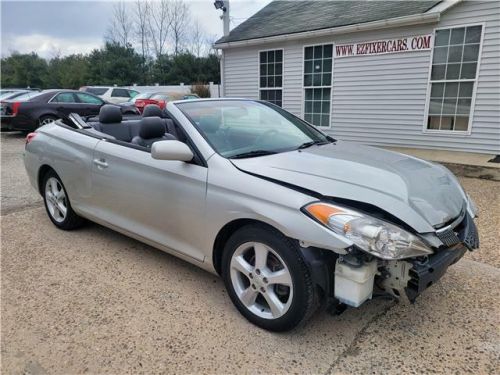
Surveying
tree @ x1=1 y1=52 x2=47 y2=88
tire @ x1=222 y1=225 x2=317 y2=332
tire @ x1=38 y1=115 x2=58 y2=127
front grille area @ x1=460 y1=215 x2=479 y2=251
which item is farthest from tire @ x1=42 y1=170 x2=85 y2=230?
tree @ x1=1 y1=52 x2=47 y2=88

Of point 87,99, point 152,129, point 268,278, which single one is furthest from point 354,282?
point 87,99

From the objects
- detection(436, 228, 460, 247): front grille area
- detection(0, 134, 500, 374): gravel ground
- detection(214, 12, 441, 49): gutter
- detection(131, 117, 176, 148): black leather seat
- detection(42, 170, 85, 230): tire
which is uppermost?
detection(214, 12, 441, 49): gutter

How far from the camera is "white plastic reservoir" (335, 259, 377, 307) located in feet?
6.80

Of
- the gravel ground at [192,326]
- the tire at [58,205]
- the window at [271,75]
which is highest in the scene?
the window at [271,75]

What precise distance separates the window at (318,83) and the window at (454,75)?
2582 millimetres

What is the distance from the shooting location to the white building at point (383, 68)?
7461 millimetres

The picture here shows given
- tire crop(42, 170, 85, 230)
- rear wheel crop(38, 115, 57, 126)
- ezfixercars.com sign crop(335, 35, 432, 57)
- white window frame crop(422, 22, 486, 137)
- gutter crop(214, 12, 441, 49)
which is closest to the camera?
tire crop(42, 170, 85, 230)

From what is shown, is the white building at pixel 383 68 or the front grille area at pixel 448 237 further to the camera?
the white building at pixel 383 68

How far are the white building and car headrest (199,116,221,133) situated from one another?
6.51 metres

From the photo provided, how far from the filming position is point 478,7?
7.21m

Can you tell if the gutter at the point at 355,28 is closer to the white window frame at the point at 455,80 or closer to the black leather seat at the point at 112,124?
the white window frame at the point at 455,80

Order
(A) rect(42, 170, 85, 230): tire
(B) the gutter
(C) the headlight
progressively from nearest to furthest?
(C) the headlight
(A) rect(42, 170, 85, 230): tire
(B) the gutter

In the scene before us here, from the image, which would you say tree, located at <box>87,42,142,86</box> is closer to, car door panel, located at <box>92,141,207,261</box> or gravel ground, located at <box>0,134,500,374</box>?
car door panel, located at <box>92,141,207,261</box>

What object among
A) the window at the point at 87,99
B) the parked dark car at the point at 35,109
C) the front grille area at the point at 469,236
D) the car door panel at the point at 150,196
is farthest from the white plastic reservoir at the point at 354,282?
the window at the point at 87,99
